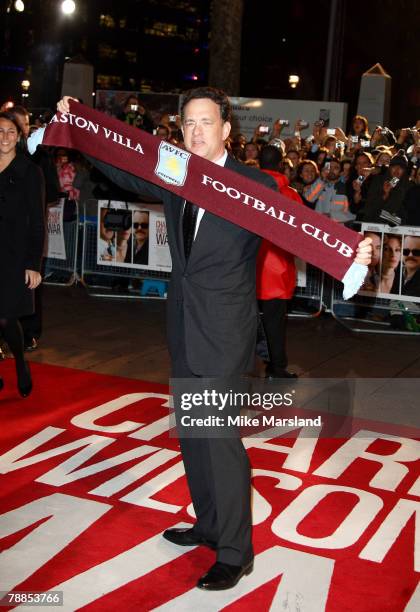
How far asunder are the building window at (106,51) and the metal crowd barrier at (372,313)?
97840 millimetres

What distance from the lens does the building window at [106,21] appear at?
103438 mm

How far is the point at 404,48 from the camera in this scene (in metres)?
51.2

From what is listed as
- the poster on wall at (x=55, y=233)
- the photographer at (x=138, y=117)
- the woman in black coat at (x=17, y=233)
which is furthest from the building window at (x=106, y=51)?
the woman in black coat at (x=17, y=233)

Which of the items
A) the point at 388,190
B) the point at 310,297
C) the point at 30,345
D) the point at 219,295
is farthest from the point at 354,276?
the point at 310,297

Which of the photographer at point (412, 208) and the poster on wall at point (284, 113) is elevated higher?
the poster on wall at point (284, 113)

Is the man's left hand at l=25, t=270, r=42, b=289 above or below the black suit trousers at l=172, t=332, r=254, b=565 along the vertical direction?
above

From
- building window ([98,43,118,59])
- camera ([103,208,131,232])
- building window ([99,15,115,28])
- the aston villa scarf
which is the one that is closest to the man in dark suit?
the aston villa scarf

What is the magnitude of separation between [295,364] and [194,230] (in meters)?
4.57

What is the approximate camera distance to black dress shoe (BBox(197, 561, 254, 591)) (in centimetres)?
363

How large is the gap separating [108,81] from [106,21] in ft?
30.5

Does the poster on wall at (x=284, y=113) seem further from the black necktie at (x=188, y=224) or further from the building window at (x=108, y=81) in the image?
the building window at (x=108, y=81)

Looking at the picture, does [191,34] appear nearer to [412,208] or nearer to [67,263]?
[67,263]

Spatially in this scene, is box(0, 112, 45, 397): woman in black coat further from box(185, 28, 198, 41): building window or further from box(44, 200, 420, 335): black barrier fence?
box(185, 28, 198, 41): building window

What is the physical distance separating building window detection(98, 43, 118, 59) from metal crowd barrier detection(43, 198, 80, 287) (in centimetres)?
9588
